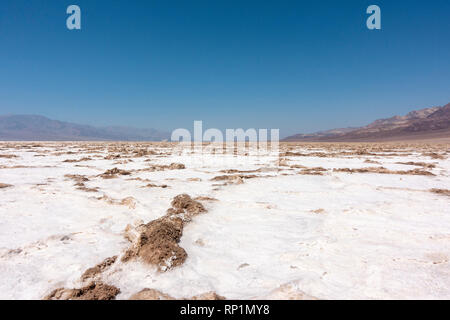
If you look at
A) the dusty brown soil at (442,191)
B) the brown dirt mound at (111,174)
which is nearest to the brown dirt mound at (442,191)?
the dusty brown soil at (442,191)

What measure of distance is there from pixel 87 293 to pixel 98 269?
0.33m

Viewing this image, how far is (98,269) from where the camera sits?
6.86 ft

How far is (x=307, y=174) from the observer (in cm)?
714

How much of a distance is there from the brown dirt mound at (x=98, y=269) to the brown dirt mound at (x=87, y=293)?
173 mm

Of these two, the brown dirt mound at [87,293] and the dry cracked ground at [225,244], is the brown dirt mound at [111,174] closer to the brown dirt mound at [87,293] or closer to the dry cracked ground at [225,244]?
the dry cracked ground at [225,244]

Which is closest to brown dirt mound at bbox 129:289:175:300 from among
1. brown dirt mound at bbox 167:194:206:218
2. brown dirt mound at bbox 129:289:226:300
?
brown dirt mound at bbox 129:289:226:300

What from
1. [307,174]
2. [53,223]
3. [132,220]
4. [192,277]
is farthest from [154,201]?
[307,174]

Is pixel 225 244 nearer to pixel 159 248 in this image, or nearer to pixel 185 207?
pixel 159 248

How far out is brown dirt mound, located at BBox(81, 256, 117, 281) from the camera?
6.58ft

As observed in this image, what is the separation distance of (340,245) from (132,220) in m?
2.58

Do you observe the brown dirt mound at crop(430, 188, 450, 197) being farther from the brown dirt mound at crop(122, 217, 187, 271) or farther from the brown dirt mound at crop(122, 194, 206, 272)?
the brown dirt mound at crop(122, 217, 187, 271)

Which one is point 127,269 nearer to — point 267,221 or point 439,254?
point 267,221

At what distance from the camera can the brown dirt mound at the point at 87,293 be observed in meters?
1.74
